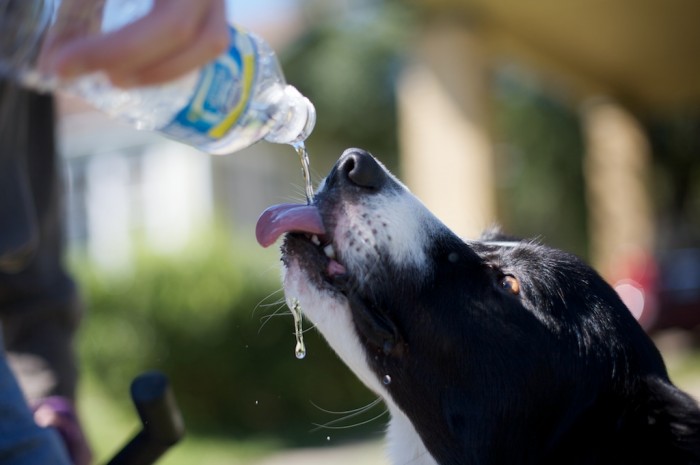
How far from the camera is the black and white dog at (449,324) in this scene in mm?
2494

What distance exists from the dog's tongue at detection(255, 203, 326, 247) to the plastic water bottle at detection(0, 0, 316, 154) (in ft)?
Result: 0.78

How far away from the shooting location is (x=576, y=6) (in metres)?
11.1

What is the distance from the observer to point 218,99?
240cm

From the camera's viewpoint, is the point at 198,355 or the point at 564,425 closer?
the point at 564,425

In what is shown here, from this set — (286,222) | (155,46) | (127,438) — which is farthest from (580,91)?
(155,46)

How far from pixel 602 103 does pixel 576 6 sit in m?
5.27

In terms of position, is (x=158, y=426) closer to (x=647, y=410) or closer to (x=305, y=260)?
(x=305, y=260)

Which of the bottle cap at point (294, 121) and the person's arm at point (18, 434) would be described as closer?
the person's arm at point (18, 434)

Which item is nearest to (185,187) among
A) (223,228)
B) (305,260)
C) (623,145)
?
(623,145)

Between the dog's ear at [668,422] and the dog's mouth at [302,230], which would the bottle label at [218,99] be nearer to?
the dog's mouth at [302,230]

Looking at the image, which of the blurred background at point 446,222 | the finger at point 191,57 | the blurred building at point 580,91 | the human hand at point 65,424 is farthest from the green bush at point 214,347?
the finger at point 191,57

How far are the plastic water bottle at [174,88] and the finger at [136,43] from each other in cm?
22

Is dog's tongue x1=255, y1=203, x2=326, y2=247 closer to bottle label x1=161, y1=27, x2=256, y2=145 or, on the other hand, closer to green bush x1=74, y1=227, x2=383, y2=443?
bottle label x1=161, y1=27, x2=256, y2=145

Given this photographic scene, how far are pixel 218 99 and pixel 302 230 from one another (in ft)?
1.36
